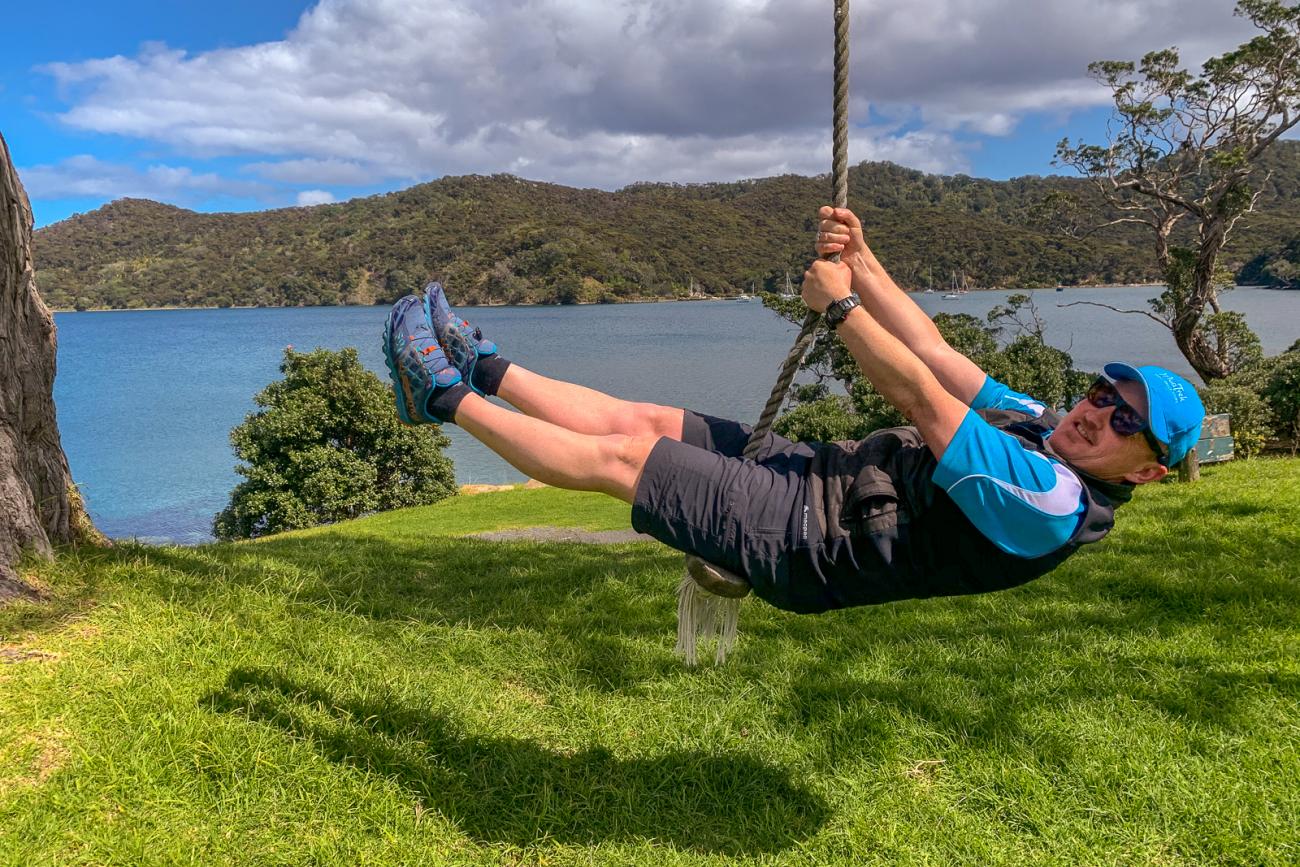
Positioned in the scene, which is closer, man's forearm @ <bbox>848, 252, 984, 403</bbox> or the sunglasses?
the sunglasses

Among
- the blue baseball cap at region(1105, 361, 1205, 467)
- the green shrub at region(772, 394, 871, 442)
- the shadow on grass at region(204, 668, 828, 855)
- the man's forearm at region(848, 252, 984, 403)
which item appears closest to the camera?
the blue baseball cap at region(1105, 361, 1205, 467)

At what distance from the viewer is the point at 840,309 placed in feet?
7.68

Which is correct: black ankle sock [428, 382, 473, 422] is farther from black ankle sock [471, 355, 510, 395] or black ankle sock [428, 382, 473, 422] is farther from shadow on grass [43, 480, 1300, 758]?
shadow on grass [43, 480, 1300, 758]

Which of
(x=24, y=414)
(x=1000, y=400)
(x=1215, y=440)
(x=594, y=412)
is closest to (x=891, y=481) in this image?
(x=1000, y=400)

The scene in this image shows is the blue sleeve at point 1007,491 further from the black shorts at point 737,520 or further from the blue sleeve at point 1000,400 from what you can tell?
the blue sleeve at point 1000,400

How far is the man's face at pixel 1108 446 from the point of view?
2299mm

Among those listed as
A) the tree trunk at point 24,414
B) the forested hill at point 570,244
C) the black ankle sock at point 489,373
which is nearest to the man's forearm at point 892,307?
the black ankle sock at point 489,373

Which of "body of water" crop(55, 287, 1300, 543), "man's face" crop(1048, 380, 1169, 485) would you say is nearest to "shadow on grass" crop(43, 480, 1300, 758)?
"man's face" crop(1048, 380, 1169, 485)

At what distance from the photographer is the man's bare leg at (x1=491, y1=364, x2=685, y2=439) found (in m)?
2.87

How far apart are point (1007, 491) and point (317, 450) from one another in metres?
17.8

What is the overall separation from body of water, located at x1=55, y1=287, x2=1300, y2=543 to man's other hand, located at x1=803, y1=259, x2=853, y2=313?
9.05 m

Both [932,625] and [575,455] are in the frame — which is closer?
[575,455]

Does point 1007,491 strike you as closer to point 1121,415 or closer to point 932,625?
point 1121,415

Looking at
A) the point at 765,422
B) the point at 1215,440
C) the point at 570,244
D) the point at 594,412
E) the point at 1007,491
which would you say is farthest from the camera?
the point at 570,244
